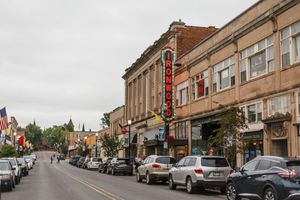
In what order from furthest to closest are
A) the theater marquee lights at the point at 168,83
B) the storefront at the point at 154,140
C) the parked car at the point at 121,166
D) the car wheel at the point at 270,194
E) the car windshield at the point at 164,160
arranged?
the storefront at the point at 154,140 → the theater marquee lights at the point at 168,83 → the parked car at the point at 121,166 → the car windshield at the point at 164,160 → the car wheel at the point at 270,194

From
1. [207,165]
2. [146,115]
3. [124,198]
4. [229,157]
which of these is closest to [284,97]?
[229,157]

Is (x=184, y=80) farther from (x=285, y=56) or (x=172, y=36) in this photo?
(x=285, y=56)

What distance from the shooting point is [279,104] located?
26672 millimetres

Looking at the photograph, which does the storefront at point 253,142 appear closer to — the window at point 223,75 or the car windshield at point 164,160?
the car windshield at point 164,160

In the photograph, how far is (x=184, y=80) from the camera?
44.1m

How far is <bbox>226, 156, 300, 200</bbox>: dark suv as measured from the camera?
1385cm

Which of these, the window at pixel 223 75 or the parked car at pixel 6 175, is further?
the window at pixel 223 75

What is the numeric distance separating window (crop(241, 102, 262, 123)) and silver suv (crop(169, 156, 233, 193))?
752 centimetres

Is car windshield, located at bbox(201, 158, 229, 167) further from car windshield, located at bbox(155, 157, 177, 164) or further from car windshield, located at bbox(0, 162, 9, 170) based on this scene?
car windshield, located at bbox(0, 162, 9, 170)

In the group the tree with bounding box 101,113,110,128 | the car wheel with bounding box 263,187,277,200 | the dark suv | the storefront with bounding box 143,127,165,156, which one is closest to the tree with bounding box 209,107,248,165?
the dark suv

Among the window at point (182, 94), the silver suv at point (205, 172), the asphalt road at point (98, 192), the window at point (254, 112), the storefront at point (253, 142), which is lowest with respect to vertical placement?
the asphalt road at point (98, 192)

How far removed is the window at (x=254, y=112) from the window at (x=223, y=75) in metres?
3.44

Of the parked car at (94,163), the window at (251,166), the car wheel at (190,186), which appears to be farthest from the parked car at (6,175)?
the parked car at (94,163)

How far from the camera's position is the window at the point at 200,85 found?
39125 millimetres
